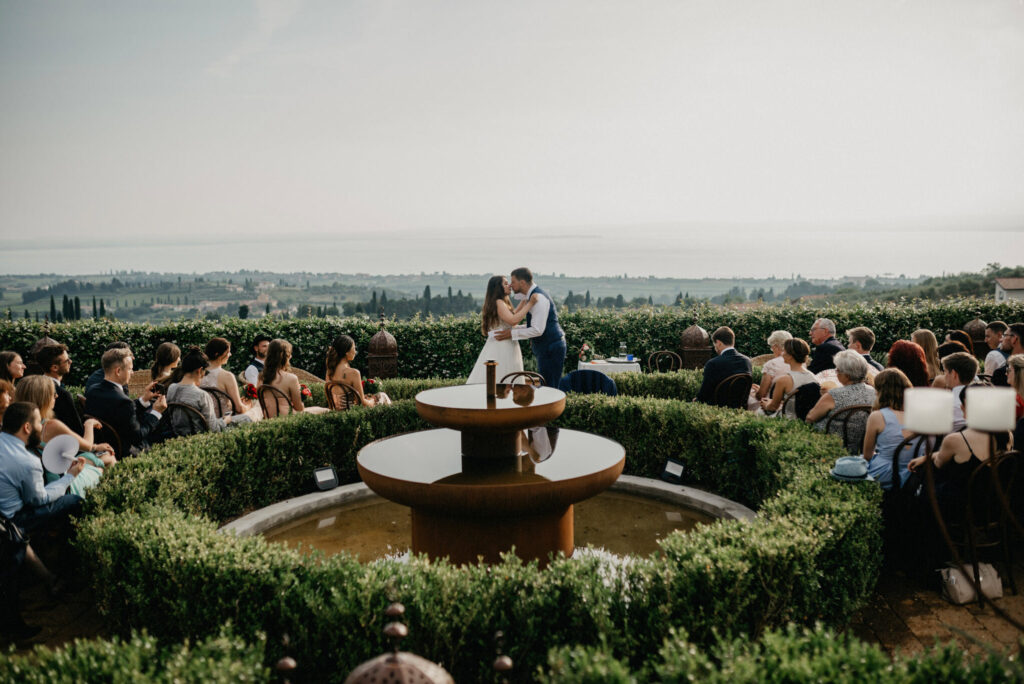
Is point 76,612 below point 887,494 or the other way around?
below

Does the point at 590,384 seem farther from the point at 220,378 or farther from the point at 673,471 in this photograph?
the point at 220,378

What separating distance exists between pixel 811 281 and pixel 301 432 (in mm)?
81215

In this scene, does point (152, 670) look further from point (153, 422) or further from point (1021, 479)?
point (1021, 479)

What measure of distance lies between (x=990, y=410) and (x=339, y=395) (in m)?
6.47

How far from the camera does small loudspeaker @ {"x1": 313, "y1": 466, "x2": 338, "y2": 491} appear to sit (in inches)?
250

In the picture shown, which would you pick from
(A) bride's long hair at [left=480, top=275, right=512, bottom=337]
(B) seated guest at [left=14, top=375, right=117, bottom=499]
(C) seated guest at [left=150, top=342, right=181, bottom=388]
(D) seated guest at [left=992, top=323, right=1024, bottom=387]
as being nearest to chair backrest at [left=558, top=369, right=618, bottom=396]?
(A) bride's long hair at [left=480, top=275, right=512, bottom=337]

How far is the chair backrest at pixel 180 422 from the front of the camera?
20.2 feet

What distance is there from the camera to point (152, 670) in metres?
2.24

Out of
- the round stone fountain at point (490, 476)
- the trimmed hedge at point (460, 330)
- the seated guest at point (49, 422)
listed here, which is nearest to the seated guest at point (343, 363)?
the round stone fountain at point (490, 476)

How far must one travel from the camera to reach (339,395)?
756 centimetres

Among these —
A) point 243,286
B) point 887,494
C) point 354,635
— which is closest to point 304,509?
point 354,635

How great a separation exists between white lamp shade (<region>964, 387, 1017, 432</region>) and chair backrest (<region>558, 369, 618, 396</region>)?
5730mm

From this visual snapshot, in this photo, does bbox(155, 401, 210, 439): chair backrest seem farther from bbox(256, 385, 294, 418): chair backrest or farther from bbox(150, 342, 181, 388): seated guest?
bbox(256, 385, 294, 418): chair backrest

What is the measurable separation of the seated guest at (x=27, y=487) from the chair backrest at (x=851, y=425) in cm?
620
